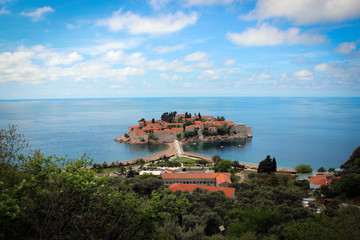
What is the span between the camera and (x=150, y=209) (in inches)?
222

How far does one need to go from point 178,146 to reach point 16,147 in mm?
40336

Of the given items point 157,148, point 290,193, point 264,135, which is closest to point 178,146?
point 157,148

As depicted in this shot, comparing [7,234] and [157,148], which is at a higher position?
[7,234]

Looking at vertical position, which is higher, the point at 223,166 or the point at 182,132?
the point at 182,132

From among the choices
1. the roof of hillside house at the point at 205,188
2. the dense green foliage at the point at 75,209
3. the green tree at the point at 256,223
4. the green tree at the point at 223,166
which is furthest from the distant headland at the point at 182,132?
the dense green foliage at the point at 75,209

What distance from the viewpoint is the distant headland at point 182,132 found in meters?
53.8

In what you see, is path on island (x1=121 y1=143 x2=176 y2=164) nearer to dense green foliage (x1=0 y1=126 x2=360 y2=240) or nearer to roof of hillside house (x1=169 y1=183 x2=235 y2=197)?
roof of hillside house (x1=169 y1=183 x2=235 y2=197)

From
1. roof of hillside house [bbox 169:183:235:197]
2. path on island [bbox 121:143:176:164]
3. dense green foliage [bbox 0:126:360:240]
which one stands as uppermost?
dense green foliage [bbox 0:126:360:240]

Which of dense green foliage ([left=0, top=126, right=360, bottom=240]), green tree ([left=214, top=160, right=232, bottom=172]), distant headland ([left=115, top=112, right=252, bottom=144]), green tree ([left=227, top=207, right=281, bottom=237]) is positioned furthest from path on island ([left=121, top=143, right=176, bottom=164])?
dense green foliage ([left=0, top=126, right=360, bottom=240])

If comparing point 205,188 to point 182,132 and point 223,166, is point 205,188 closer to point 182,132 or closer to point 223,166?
point 223,166

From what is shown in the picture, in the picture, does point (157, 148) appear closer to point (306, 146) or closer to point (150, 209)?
point (306, 146)

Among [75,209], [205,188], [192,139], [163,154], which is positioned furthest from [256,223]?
[192,139]

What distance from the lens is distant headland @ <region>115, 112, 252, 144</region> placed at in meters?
53.8

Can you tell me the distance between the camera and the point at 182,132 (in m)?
55.5
